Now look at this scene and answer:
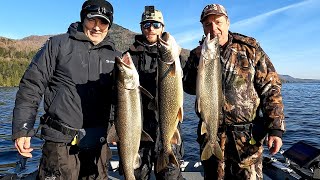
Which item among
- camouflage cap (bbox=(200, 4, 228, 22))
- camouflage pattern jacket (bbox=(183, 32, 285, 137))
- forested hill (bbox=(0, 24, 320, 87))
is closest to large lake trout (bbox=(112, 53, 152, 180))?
camouflage pattern jacket (bbox=(183, 32, 285, 137))

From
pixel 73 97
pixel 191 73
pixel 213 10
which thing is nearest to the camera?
pixel 73 97

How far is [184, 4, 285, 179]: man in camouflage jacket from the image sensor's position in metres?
4.54

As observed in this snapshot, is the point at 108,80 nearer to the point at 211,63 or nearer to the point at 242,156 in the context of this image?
the point at 211,63

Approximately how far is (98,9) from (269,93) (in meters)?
2.64

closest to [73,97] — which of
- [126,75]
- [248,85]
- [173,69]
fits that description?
[126,75]

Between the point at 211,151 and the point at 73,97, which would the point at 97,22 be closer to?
the point at 73,97

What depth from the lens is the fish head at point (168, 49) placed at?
3.92m

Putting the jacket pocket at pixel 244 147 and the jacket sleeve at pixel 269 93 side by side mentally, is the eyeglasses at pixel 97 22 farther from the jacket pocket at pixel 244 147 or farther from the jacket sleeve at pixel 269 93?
the jacket pocket at pixel 244 147

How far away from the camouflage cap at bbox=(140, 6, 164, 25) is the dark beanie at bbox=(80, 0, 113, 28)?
792 millimetres

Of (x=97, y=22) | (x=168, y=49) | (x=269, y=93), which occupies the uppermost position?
(x=97, y=22)

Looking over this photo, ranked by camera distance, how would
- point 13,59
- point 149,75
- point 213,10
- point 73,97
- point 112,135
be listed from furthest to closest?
point 13,59 → point 149,75 → point 213,10 → point 73,97 → point 112,135

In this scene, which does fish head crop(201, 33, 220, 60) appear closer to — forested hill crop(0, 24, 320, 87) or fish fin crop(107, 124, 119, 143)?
fish fin crop(107, 124, 119, 143)

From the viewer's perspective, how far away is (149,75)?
206 inches

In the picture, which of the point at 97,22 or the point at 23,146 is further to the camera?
the point at 97,22
